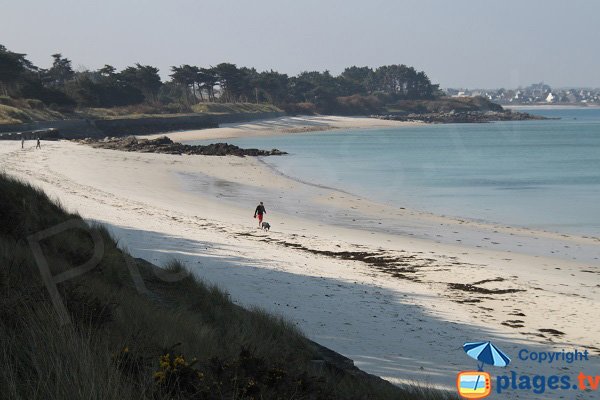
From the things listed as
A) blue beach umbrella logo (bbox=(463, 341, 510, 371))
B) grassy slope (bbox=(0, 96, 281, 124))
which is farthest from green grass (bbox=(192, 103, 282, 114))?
blue beach umbrella logo (bbox=(463, 341, 510, 371))

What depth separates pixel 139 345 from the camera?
4.55 meters

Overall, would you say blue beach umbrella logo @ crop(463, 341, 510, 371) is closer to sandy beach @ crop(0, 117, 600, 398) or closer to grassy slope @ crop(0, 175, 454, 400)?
sandy beach @ crop(0, 117, 600, 398)

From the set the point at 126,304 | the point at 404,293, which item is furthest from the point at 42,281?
the point at 404,293

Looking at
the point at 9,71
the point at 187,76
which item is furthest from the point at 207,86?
the point at 9,71

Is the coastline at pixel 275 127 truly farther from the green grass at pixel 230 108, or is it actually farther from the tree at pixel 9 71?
the tree at pixel 9 71

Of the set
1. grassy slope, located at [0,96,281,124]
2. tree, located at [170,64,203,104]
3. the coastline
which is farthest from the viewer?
tree, located at [170,64,203,104]

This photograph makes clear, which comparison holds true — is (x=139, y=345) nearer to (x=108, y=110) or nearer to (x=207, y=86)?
(x=108, y=110)

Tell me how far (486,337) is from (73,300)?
547 centimetres

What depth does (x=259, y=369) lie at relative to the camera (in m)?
4.38

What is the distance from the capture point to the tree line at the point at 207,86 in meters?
74.3

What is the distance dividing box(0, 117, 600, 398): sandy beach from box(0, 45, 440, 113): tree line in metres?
51.0

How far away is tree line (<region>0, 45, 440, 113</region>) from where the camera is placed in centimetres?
7426

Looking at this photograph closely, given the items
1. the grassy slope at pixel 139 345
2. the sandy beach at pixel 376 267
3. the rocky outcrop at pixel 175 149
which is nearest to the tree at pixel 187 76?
the rocky outcrop at pixel 175 149

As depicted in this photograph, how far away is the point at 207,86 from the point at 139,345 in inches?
4749
